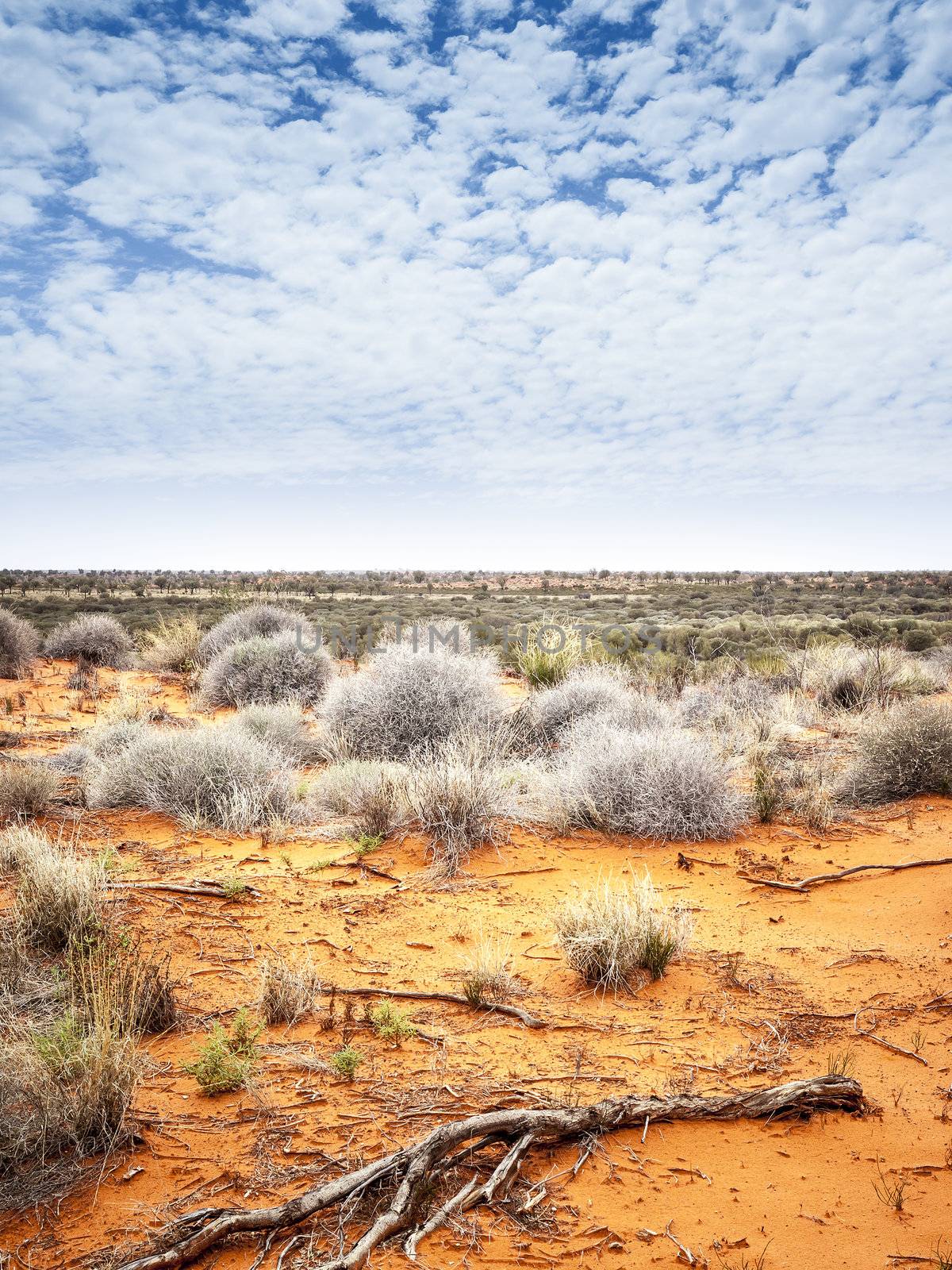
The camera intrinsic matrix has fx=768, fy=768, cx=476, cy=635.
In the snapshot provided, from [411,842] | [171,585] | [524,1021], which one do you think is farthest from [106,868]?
[171,585]

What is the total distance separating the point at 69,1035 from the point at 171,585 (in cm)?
5299

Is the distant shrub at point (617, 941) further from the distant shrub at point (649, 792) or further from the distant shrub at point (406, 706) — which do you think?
the distant shrub at point (406, 706)

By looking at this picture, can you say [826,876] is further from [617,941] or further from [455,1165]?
[455,1165]

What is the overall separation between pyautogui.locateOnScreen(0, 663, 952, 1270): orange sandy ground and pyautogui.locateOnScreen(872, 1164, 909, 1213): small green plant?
1.0 inches

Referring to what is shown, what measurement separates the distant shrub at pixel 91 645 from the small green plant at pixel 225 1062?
53.7 feet

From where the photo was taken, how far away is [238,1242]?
7.32 feet

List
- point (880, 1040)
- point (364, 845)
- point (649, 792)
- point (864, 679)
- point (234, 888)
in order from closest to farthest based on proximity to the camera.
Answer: point (880, 1040)
point (234, 888)
point (364, 845)
point (649, 792)
point (864, 679)

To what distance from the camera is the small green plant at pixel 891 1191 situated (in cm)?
239

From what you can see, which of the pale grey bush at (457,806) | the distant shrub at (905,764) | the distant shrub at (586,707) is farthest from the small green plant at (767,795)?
the pale grey bush at (457,806)

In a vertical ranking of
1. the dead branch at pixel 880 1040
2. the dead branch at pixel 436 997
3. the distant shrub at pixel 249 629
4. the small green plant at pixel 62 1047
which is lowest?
the dead branch at pixel 436 997

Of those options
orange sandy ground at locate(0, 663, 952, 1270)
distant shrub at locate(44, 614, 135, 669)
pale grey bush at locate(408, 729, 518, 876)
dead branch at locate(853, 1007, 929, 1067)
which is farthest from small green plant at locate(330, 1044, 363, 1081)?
distant shrub at locate(44, 614, 135, 669)

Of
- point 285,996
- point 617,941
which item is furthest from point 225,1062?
point 617,941

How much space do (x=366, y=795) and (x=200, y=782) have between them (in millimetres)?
1713

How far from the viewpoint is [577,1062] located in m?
3.32
